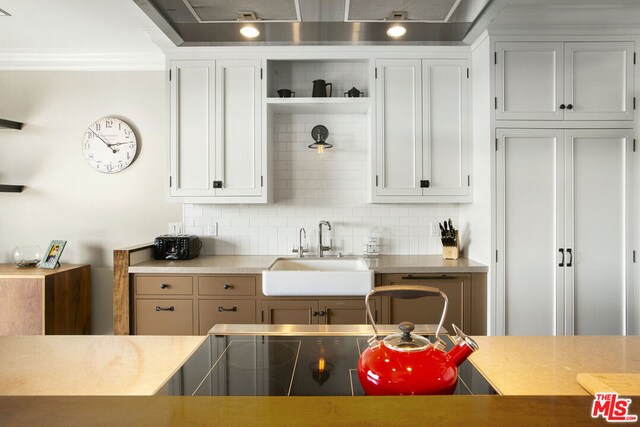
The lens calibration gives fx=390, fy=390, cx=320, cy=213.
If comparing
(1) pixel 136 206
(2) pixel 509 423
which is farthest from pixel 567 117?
(1) pixel 136 206

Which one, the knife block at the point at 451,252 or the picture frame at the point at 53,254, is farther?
the picture frame at the point at 53,254

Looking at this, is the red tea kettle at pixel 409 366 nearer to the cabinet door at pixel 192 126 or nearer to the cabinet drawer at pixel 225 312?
the cabinet drawer at pixel 225 312

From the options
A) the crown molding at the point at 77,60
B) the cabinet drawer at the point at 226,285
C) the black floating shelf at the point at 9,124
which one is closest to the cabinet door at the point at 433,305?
the cabinet drawer at the point at 226,285

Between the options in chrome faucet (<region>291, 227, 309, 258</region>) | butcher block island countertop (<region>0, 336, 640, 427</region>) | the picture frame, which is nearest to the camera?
butcher block island countertop (<region>0, 336, 640, 427</region>)

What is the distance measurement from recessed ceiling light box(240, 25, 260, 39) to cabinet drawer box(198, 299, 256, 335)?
1.88m

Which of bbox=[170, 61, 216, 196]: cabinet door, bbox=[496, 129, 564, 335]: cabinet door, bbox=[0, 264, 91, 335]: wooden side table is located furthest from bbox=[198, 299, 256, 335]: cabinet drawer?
bbox=[496, 129, 564, 335]: cabinet door

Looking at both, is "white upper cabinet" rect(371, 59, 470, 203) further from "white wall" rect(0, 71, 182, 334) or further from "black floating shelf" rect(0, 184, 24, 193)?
"black floating shelf" rect(0, 184, 24, 193)

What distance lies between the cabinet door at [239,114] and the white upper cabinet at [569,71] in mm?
1653

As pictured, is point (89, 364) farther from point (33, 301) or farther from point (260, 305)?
point (33, 301)

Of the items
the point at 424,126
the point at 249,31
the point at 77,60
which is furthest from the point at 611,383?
the point at 77,60

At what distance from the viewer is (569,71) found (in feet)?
8.39

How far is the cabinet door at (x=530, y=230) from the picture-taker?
8.30 feet

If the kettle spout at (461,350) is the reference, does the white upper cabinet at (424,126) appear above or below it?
above

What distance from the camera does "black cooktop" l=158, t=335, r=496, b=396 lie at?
33.2 inches
